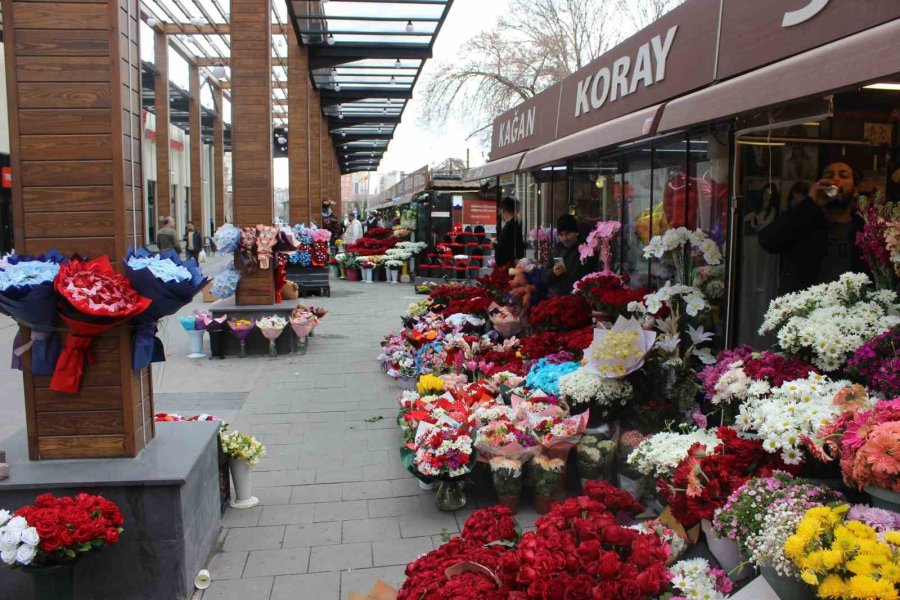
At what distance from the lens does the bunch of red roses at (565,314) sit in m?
6.81

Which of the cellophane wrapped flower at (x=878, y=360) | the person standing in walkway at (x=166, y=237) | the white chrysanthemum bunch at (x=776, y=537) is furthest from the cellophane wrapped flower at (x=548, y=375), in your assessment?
the person standing in walkway at (x=166, y=237)

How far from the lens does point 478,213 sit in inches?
902

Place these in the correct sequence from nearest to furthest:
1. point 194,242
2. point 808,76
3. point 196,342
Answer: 1. point 808,76
2. point 196,342
3. point 194,242

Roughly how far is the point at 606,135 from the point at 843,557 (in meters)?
4.26

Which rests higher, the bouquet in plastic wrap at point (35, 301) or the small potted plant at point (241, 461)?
the bouquet in plastic wrap at point (35, 301)

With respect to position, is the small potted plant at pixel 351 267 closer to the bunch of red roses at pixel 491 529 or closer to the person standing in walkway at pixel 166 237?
the person standing in walkway at pixel 166 237

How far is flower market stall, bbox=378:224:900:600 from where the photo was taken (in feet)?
8.19

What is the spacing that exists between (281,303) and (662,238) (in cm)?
662

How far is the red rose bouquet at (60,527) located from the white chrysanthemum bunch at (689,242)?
4.03 m

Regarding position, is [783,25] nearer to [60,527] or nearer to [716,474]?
[716,474]

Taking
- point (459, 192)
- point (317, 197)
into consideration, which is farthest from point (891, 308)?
point (317, 197)

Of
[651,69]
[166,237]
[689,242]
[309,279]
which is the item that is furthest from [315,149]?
[689,242]

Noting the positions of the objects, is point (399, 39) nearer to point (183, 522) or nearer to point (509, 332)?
point (509, 332)

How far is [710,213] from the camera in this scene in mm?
5875
